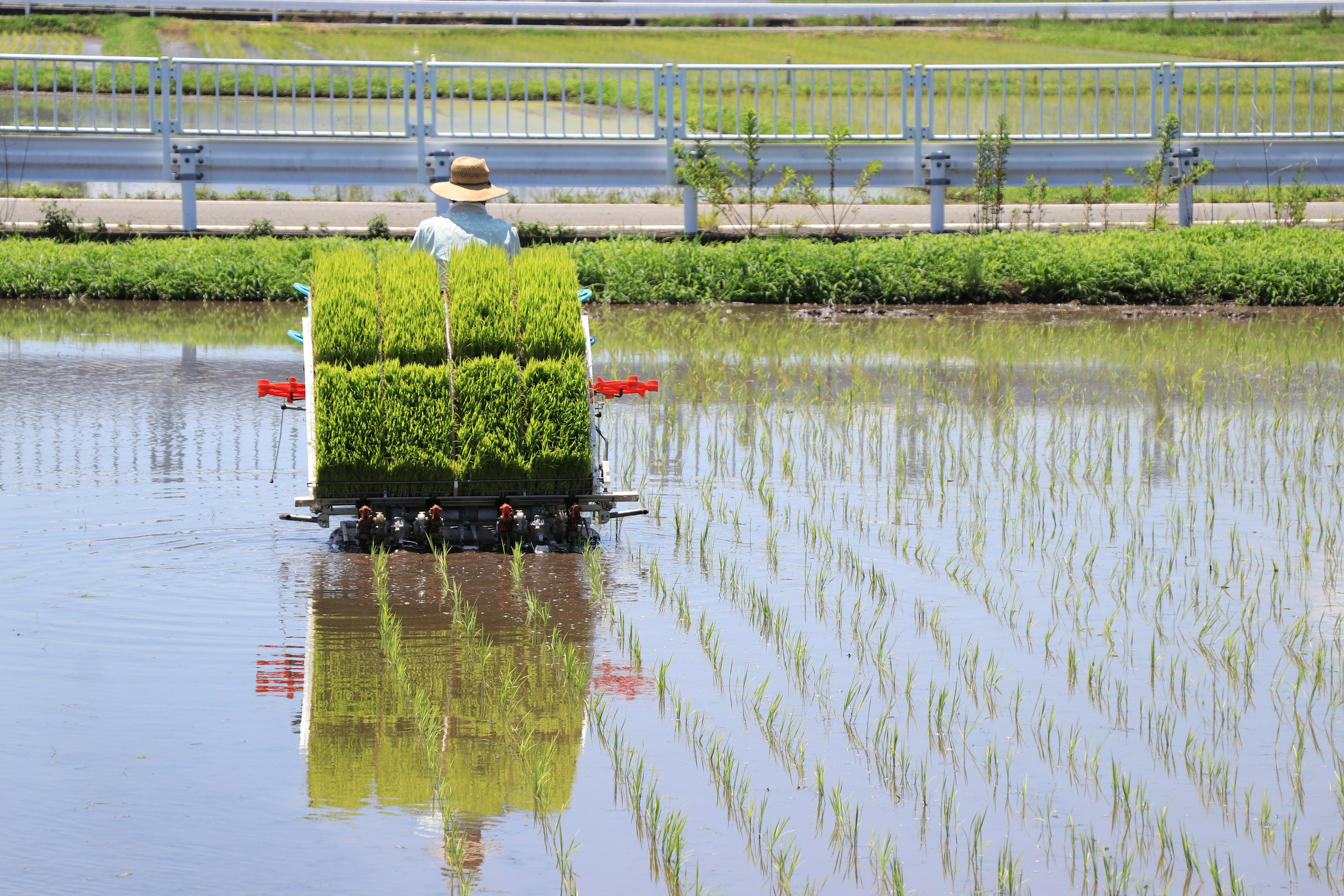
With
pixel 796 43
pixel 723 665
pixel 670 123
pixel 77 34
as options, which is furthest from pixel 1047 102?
pixel 723 665

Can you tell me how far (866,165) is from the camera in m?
18.2

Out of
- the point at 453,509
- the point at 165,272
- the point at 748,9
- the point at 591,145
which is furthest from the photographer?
the point at 748,9

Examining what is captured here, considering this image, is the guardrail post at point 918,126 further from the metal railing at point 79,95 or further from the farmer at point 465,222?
the farmer at point 465,222

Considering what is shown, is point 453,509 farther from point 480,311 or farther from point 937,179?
point 937,179

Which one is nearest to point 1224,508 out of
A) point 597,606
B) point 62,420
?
point 597,606

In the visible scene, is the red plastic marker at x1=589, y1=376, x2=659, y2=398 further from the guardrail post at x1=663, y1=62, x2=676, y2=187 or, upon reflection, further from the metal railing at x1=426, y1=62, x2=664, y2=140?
the guardrail post at x1=663, y1=62, x2=676, y2=187

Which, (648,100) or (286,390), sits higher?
(648,100)

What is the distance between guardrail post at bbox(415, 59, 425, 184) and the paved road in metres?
0.72

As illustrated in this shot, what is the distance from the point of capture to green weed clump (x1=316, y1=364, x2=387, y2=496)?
763 cm

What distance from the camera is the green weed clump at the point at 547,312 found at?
7.95 m

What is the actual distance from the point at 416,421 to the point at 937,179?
1157cm

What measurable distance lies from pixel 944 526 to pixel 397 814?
4.22 m

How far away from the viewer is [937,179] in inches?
719

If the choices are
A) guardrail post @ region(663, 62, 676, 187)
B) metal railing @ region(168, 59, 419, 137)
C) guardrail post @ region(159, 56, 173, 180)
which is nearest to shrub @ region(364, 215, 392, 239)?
guardrail post @ region(159, 56, 173, 180)
